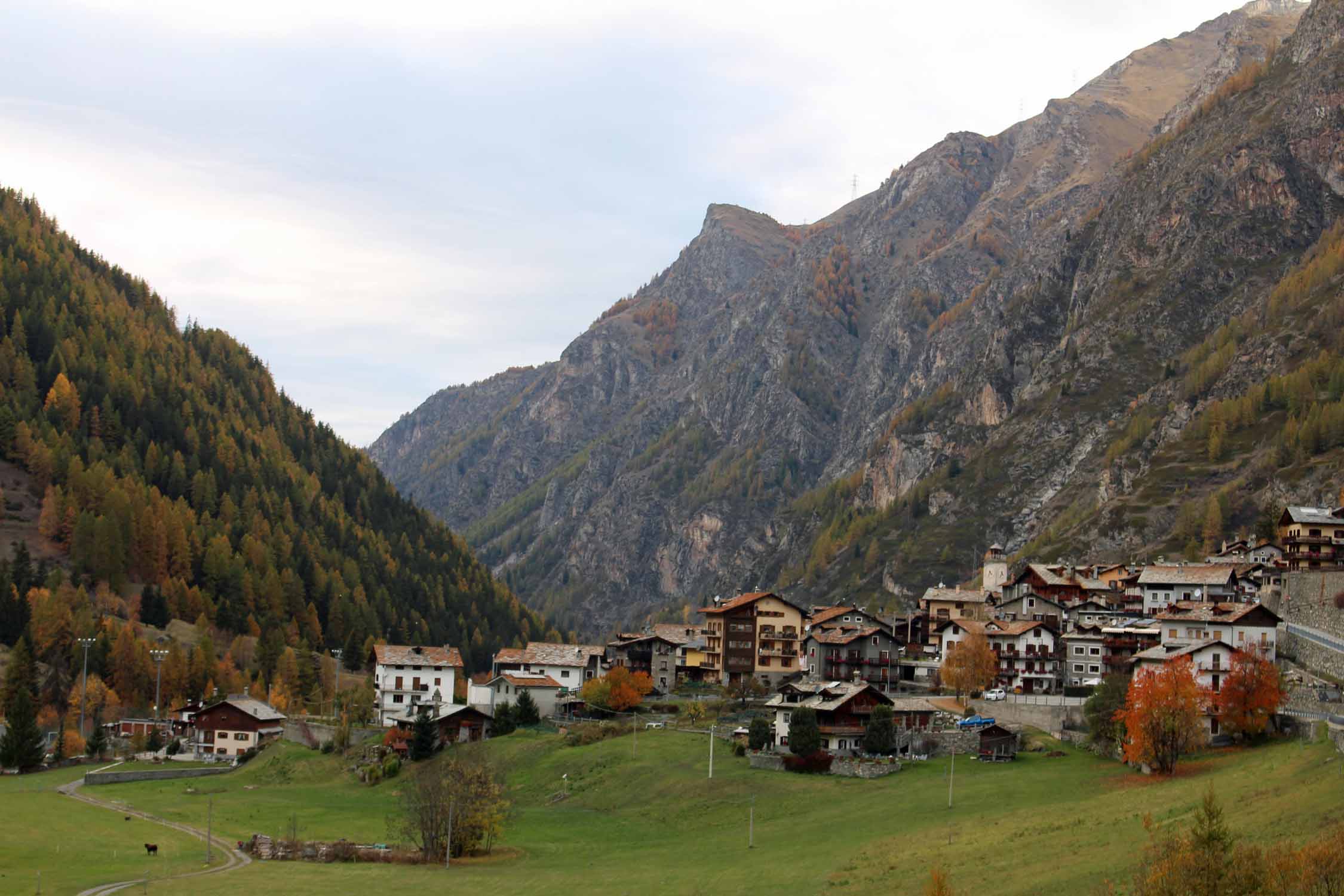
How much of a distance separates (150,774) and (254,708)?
60.9 ft

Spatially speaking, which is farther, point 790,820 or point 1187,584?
point 1187,584

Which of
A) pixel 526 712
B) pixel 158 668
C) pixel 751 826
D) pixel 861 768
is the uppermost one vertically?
pixel 158 668

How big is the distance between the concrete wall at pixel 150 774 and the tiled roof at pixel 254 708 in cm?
782

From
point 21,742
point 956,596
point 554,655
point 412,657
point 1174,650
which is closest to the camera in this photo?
point 1174,650

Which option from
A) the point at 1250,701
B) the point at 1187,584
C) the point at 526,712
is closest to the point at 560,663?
the point at 526,712

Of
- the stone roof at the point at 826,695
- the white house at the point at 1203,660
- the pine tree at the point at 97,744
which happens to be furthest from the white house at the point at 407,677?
the white house at the point at 1203,660

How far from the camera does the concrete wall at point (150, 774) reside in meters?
123

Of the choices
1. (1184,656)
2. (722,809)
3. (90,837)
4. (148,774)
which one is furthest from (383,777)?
(1184,656)

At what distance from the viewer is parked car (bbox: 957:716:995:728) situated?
10538cm

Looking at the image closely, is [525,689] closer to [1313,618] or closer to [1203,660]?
[1203,660]

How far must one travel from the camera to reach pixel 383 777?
121 meters

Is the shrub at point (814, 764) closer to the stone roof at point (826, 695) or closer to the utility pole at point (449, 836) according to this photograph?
the stone roof at point (826, 695)

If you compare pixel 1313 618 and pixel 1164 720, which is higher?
pixel 1313 618

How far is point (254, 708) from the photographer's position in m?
147
